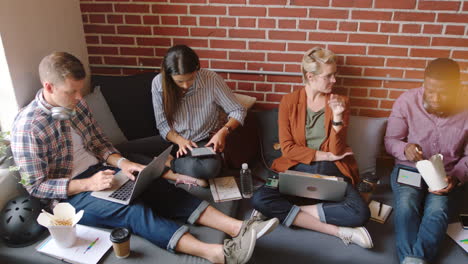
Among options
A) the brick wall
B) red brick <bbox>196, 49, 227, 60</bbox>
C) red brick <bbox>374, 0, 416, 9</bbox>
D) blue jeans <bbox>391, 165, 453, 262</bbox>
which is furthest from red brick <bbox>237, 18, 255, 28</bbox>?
blue jeans <bbox>391, 165, 453, 262</bbox>

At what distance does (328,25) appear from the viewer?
2.70 meters

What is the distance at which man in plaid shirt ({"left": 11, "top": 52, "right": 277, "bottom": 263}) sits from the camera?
1.94 meters

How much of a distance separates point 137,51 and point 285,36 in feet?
3.75

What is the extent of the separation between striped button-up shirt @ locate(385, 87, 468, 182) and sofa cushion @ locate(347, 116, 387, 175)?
12 centimetres

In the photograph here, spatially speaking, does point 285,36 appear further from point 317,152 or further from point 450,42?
point 450,42

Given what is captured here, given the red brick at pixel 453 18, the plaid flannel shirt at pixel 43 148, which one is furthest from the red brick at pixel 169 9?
the red brick at pixel 453 18

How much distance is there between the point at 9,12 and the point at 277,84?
178 cm

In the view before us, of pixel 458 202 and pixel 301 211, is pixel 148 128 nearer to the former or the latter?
pixel 301 211

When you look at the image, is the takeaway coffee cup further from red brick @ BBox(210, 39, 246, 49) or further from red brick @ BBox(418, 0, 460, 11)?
red brick @ BBox(418, 0, 460, 11)

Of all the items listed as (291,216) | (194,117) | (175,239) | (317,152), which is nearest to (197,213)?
(175,239)

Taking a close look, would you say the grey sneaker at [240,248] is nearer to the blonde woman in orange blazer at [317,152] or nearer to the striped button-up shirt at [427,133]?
the blonde woman in orange blazer at [317,152]

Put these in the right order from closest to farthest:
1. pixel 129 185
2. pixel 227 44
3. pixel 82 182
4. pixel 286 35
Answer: pixel 82 182
pixel 129 185
pixel 286 35
pixel 227 44

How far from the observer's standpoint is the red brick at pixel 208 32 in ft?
9.39

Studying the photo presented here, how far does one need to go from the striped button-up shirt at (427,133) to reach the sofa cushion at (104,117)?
6.03ft
